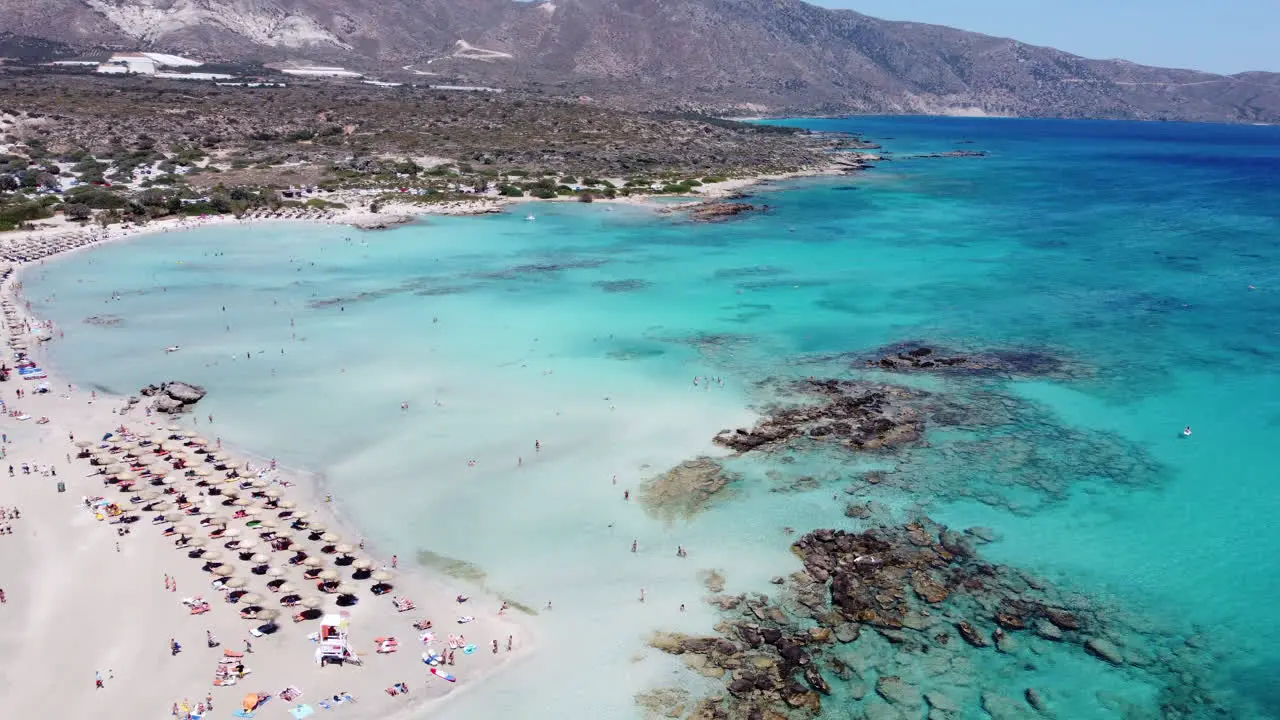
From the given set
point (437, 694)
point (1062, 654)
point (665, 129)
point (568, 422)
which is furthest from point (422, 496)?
A: point (665, 129)

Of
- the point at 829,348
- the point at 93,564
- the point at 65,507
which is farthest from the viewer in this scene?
the point at 829,348

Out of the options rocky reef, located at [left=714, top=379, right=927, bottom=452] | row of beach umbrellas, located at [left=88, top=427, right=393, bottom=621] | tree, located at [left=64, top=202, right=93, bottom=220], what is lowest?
row of beach umbrellas, located at [left=88, top=427, right=393, bottom=621]

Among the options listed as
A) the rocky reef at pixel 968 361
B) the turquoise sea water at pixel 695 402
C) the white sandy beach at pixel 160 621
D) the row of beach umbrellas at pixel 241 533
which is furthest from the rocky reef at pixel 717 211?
the white sandy beach at pixel 160 621

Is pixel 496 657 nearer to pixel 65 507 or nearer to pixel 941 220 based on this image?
pixel 65 507

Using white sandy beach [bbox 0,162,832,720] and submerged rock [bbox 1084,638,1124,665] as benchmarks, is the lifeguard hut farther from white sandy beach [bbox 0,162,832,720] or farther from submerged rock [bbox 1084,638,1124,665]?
submerged rock [bbox 1084,638,1124,665]

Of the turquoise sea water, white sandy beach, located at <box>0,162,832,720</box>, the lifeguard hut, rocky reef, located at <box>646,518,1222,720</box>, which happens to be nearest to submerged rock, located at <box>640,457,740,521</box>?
the turquoise sea water
